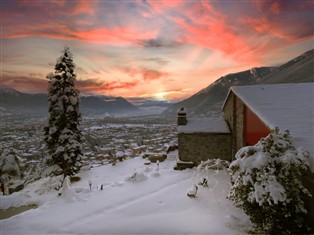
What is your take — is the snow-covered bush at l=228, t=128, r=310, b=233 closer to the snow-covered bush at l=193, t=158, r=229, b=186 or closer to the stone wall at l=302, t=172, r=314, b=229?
the stone wall at l=302, t=172, r=314, b=229

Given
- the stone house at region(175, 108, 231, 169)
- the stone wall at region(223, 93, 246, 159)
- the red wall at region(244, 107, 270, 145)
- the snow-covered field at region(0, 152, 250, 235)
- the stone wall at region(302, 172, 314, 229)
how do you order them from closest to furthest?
the stone wall at region(302, 172, 314, 229) < the snow-covered field at region(0, 152, 250, 235) < the red wall at region(244, 107, 270, 145) < the stone wall at region(223, 93, 246, 159) < the stone house at region(175, 108, 231, 169)

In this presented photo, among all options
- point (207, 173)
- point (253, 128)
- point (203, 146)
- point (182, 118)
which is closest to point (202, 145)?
point (203, 146)

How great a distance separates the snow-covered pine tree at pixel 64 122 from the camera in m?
20.5

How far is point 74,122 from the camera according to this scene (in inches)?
841

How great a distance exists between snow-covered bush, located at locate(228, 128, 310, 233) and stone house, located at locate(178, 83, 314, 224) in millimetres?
1028

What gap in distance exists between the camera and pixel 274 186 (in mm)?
6715

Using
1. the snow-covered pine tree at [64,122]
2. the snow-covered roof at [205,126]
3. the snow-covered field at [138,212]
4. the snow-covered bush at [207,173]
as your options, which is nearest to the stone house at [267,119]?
the snow-covered roof at [205,126]

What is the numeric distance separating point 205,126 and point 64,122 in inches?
511

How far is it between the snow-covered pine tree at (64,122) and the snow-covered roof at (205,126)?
999 cm

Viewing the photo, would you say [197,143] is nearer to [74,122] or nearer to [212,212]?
[212,212]

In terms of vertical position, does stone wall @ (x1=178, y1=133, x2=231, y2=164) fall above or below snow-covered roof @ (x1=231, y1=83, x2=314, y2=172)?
below

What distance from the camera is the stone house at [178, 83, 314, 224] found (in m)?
9.06

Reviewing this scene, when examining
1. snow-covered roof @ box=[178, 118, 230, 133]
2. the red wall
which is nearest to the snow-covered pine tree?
snow-covered roof @ box=[178, 118, 230, 133]

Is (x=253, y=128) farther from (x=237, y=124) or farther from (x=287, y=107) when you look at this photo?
(x=237, y=124)
